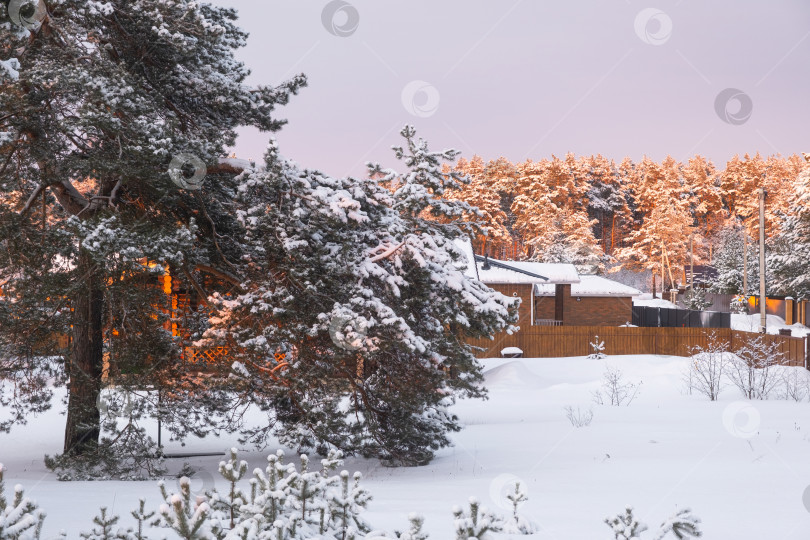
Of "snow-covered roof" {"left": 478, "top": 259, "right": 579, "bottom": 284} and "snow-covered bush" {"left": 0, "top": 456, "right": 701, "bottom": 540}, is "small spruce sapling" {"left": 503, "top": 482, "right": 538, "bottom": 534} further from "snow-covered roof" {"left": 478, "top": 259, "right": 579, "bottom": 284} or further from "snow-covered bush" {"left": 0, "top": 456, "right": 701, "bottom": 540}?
"snow-covered roof" {"left": 478, "top": 259, "right": 579, "bottom": 284}

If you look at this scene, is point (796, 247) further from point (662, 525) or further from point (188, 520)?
point (188, 520)

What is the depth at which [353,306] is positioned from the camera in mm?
8852

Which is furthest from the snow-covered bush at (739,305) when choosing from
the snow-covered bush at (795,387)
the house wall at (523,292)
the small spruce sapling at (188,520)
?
the small spruce sapling at (188,520)

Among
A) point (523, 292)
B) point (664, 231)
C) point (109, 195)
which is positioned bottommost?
point (109, 195)

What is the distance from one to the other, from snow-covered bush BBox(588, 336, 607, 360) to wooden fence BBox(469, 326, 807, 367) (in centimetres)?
17

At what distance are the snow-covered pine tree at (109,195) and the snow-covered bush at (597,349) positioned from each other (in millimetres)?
17592

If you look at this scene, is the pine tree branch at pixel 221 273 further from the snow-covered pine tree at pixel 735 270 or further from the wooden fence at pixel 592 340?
the snow-covered pine tree at pixel 735 270

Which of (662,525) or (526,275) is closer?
(662,525)

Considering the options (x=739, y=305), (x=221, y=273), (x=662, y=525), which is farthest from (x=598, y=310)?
(x=662, y=525)

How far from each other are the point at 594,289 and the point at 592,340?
12.0 m

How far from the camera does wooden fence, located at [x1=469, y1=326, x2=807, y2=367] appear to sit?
28391mm

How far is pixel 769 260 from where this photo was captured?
38.4 m

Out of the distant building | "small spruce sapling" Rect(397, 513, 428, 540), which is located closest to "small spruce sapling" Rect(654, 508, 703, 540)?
"small spruce sapling" Rect(397, 513, 428, 540)

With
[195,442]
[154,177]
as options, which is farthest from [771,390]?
[154,177]
